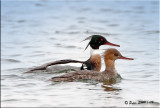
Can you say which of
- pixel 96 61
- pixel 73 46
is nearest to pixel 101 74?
pixel 96 61

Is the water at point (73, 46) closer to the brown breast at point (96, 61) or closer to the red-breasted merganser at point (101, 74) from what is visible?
the red-breasted merganser at point (101, 74)

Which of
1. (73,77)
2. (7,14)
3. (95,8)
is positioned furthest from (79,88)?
(95,8)

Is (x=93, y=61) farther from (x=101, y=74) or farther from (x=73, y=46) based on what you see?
(x=73, y=46)

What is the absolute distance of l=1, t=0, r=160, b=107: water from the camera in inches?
378

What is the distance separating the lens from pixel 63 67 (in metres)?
12.5

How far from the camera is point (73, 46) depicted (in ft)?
56.4

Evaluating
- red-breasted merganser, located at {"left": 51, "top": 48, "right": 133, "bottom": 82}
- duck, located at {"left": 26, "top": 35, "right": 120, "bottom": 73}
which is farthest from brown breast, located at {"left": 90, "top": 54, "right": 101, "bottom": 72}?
red-breasted merganser, located at {"left": 51, "top": 48, "right": 133, "bottom": 82}

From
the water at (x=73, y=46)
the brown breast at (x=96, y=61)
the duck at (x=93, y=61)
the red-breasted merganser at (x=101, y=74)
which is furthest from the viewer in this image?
the brown breast at (x=96, y=61)

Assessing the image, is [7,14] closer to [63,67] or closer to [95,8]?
[95,8]

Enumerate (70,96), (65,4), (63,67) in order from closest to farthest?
(70,96) < (63,67) < (65,4)

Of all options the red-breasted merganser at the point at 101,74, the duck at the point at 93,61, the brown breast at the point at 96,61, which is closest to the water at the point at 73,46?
the red-breasted merganser at the point at 101,74

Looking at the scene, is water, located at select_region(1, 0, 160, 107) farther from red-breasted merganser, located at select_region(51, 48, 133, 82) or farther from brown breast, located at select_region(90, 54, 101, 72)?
brown breast, located at select_region(90, 54, 101, 72)

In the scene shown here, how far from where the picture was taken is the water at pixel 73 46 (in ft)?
31.5

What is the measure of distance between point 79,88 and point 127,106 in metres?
1.68
